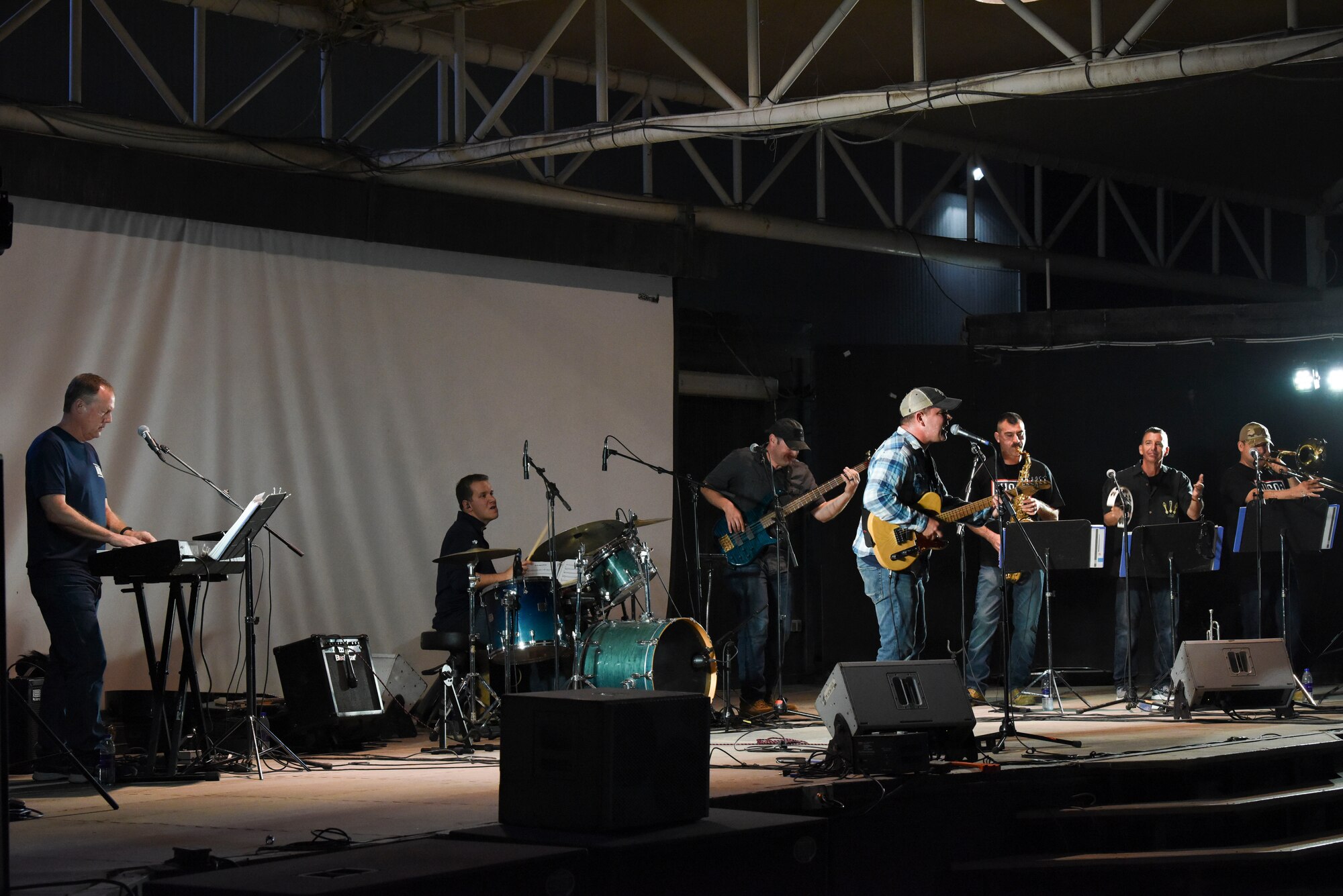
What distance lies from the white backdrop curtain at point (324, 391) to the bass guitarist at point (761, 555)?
1582mm

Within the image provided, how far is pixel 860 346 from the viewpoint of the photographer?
11727 mm

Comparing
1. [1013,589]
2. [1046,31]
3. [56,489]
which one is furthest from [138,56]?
[1013,589]

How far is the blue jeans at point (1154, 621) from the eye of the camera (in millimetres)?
9766

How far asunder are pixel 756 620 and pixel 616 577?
898 mm

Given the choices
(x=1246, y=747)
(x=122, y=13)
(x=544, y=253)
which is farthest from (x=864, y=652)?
(x=122, y=13)

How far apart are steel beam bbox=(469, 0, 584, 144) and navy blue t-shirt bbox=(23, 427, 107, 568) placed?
10.0ft

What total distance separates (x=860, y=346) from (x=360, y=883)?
8.67 metres

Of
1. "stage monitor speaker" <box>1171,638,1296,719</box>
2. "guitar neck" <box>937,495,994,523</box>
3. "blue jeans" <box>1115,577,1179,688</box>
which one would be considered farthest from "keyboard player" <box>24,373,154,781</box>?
"blue jeans" <box>1115,577,1179,688</box>

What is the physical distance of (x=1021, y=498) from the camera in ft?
30.0

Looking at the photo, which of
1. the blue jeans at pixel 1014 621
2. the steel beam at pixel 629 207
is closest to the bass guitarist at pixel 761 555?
A: the blue jeans at pixel 1014 621

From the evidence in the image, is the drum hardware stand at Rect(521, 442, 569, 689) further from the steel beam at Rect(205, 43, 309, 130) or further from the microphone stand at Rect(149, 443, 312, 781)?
the steel beam at Rect(205, 43, 309, 130)

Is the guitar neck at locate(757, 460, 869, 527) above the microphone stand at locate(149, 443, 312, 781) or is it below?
above

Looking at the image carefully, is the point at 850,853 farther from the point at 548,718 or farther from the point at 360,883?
the point at 360,883

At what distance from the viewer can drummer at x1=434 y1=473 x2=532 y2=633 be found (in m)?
8.12
